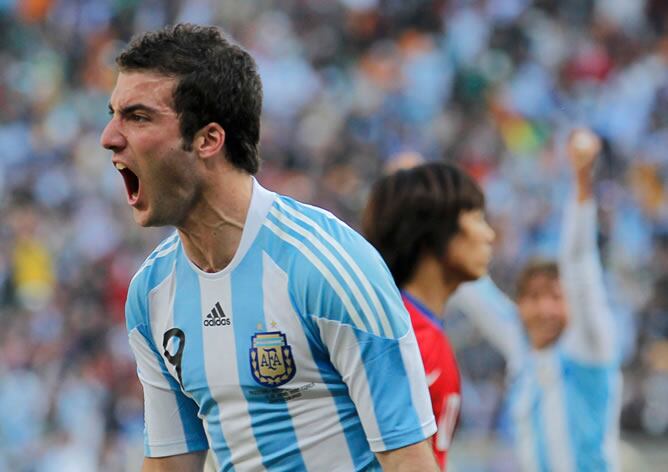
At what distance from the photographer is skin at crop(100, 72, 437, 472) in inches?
122

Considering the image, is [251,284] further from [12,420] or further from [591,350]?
[12,420]

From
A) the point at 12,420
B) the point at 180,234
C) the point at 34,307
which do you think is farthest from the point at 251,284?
the point at 34,307

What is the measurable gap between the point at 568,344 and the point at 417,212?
5.05 feet

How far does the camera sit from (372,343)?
3006mm

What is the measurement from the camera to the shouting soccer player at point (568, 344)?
534 cm

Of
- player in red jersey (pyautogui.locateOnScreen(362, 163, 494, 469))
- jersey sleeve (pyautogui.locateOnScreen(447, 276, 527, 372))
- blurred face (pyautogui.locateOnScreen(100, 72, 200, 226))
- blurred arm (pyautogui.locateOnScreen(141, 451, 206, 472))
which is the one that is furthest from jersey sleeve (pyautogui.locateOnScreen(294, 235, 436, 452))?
jersey sleeve (pyautogui.locateOnScreen(447, 276, 527, 372))

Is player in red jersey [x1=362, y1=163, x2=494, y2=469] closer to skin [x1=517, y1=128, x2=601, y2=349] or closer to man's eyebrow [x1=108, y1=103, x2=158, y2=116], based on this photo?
Answer: man's eyebrow [x1=108, y1=103, x2=158, y2=116]

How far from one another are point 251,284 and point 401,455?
536 millimetres

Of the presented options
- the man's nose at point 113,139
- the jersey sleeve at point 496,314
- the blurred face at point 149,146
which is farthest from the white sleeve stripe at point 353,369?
the jersey sleeve at point 496,314

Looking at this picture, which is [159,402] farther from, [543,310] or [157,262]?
[543,310]

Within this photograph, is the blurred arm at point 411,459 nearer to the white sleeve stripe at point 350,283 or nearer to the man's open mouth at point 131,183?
the white sleeve stripe at point 350,283

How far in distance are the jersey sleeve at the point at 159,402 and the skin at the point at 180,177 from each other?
0.74ft

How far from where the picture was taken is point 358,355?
302 cm

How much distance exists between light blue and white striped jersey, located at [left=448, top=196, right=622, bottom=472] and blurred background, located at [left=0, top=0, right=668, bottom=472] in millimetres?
3754
